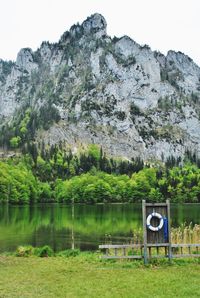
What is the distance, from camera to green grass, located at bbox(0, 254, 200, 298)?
15.9m

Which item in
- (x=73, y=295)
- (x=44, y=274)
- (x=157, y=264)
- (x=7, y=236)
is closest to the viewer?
(x=73, y=295)

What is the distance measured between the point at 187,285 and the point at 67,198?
159 m

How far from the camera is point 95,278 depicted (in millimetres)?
18734

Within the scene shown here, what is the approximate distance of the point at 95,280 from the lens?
18.2 m

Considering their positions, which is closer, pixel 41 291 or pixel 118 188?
pixel 41 291

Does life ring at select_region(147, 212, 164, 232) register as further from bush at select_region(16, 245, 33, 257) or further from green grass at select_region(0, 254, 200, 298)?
bush at select_region(16, 245, 33, 257)

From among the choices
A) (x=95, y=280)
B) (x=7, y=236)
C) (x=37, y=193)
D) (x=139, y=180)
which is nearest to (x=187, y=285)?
(x=95, y=280)

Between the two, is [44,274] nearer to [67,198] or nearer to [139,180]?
[67,198]

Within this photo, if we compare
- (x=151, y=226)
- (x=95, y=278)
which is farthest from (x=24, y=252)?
(x=95, y=278)

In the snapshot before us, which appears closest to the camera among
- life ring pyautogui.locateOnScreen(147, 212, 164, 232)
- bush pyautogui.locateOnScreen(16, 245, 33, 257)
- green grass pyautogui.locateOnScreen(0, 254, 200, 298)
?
green grass pyautogui.locateOnScreen(0, 254, 200, 298)

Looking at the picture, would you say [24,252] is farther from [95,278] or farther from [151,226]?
[95,278]

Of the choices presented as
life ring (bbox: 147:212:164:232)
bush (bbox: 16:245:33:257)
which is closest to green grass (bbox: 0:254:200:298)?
life ring (bbox: 147:212:164:232)

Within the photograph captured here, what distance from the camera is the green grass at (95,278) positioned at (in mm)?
15871

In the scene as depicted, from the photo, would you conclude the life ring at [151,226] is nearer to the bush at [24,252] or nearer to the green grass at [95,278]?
the green grass at [95,278]
